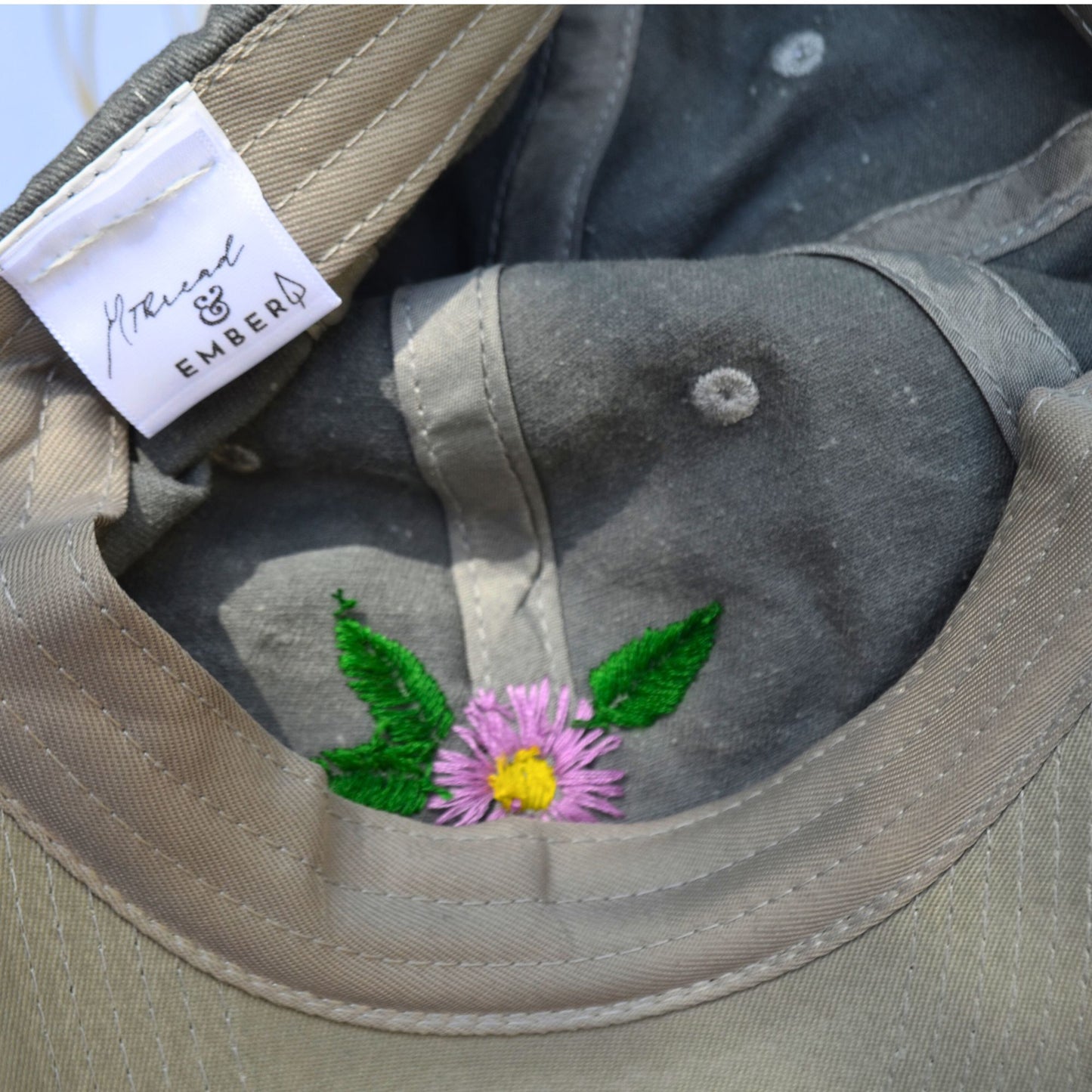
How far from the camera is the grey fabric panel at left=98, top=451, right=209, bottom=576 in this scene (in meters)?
0.50

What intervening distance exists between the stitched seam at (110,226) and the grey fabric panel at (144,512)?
0.10m

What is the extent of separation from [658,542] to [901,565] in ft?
0.42

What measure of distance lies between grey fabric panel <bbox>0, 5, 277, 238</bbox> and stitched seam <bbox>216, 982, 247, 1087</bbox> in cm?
35

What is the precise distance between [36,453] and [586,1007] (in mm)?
362

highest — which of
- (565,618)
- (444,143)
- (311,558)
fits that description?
(444,143)

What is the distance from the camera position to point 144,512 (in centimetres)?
50

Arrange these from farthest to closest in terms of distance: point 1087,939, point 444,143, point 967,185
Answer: point 967,185, point 444,143, point 1087,939

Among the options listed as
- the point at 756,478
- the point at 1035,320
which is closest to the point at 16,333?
the point at 756,478

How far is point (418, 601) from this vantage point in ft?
1.89

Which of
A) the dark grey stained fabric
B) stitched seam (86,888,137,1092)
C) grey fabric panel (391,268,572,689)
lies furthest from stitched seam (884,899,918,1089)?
stitched seam (86,888,137,1092)

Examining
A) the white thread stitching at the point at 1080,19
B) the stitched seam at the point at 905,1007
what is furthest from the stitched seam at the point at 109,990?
the white thread stitching at the point at 1080,19

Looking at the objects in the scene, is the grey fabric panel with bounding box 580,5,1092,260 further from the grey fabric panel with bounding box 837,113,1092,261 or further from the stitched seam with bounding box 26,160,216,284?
the stitched seam with bounding box 26,160,216,284

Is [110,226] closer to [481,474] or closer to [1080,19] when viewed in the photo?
[481,474]

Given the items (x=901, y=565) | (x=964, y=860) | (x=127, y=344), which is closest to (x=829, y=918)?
(x=964, y=860)
